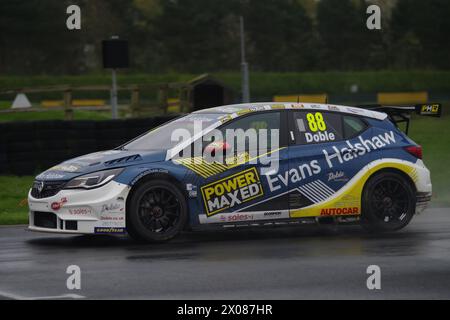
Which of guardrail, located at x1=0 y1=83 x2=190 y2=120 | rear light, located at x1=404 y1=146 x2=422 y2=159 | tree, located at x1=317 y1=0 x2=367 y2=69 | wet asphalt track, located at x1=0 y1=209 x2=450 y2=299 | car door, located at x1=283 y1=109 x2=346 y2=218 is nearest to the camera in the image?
wet asphalt track, located at x1=0 y1=209 x2=450 y2=299

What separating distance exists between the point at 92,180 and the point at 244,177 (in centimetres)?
163

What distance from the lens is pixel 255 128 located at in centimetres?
1138

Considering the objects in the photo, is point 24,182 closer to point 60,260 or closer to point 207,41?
point 60,260

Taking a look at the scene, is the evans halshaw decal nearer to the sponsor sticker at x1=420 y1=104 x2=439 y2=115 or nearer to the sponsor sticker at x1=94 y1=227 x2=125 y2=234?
the sponsor sticker at x1=420 y1=104 x2=439 y2=115

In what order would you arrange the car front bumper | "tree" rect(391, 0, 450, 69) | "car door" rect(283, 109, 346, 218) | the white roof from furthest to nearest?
"tree" rect(391, 0, 450, 69) → the white roof → "car door" rect(283, 109, 346, 218) → the car front bumper

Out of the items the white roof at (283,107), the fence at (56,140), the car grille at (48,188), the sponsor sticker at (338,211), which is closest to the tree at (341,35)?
the fence at (56,140)

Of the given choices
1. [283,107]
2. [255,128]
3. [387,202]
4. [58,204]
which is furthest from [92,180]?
[387,202]

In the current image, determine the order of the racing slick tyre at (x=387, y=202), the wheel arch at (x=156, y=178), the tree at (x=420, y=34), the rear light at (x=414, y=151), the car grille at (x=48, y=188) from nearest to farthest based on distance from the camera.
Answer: the wheel arch at (x=156, y=178) < the car grille at (x=48, y=188) < the racing slick tyre at (x=387, y=202) < the rear light at (x=414, y=151) < the tree at (x=420, y=34)

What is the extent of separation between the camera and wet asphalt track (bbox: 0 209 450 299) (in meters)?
7.95

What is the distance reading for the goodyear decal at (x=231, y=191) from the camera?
432 inches

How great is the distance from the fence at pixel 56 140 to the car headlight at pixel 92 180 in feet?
24.5

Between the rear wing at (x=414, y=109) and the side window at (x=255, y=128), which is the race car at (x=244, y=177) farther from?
the rear wing at (x=414, y=109)

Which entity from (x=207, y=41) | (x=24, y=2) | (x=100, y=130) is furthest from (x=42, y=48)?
(x=100, y=130)

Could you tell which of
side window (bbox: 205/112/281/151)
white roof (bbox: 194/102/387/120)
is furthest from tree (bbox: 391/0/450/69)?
side window (bbox: 205/112/281/151)
